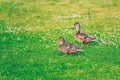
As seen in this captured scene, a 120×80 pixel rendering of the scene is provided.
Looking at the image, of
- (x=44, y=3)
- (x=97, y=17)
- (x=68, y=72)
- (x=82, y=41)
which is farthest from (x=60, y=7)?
(x=68, y=72)

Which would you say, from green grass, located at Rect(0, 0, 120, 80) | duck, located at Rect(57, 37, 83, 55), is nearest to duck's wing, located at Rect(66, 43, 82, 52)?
duck, located at Rect(57, 37, 83, 55)

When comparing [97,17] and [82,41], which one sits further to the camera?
[97,17]

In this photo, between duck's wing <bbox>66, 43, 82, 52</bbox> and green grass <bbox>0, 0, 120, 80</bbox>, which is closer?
green grass <bbox>0, 0, 120, 80</bbox>

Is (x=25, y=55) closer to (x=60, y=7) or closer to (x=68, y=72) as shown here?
(x=68, y=72)

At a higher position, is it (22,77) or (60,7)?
(22,77)

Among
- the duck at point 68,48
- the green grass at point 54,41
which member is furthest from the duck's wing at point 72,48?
the green grass at point 54,41

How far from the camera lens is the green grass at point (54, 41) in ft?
61.4

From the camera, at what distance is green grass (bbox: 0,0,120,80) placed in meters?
18.7

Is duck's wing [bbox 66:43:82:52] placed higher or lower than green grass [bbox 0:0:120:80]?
higher

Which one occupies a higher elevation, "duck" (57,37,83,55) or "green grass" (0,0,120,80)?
"duck" (57,37,83,55)

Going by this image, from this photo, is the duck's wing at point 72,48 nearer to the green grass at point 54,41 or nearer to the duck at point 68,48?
the duck at point 68,48

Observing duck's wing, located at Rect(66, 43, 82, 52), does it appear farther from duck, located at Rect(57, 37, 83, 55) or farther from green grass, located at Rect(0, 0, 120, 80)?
green grass, located at Rect(0, 0, 120, 80)

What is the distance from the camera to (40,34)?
1129 inches

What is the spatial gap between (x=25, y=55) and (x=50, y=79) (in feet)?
15.0
